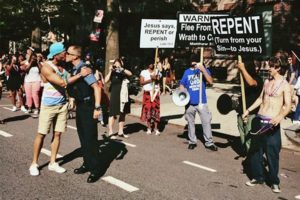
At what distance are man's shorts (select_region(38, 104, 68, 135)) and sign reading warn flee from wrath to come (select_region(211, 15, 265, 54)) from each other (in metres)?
3.29

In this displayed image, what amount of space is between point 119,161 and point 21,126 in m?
4.07

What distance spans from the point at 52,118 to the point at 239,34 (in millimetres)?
3634

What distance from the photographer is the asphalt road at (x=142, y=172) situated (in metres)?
5.79

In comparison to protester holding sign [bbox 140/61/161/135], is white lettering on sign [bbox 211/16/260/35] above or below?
above

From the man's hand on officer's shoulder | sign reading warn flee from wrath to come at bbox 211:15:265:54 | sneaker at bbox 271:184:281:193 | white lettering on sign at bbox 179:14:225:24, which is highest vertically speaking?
white lettering on sign at bbox 179:14:225:24

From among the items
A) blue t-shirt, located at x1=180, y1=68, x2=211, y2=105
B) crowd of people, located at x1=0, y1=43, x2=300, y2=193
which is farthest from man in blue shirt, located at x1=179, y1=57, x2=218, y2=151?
crowd of people, located at x1=0, y1=43, x2=300, y2=193

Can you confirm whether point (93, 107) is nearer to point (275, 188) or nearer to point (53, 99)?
point (53, 99)

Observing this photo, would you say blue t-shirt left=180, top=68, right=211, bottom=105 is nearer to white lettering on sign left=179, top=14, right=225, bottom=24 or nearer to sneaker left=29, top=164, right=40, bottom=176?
white lettering on sign left=179, top=14, right=225, bottom=24

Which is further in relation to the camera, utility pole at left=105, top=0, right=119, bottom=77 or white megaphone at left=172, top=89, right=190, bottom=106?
utility pole at left=105, top=0, right=119, bottom=77

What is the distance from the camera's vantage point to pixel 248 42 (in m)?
7.31

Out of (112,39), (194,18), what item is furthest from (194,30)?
(112,39)

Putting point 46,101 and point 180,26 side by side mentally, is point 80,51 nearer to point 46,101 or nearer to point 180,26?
point 46,101

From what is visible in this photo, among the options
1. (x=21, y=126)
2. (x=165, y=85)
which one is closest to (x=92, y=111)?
(x=21, y=126)

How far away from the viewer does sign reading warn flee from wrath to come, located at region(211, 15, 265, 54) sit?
23.5 feet
